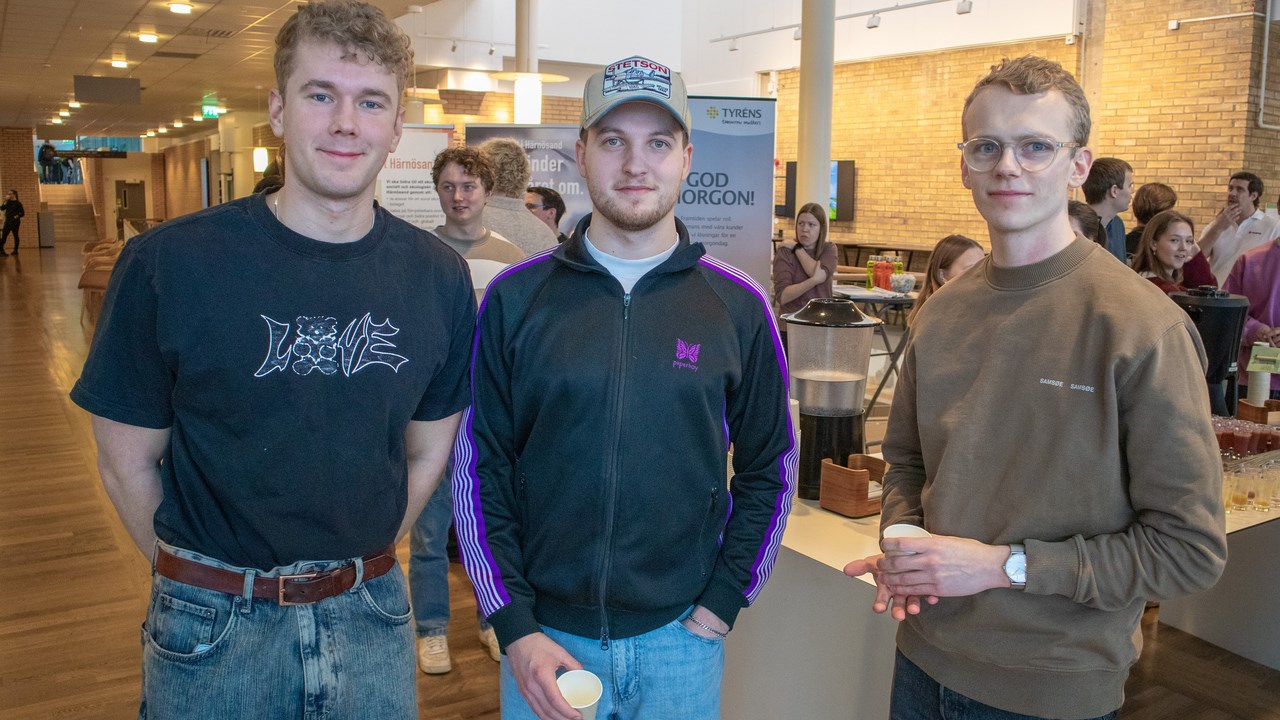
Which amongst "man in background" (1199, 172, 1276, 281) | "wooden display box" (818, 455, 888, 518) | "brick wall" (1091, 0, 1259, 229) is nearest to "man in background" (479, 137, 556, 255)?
"wooden display box" (818, 455, 888, 518)

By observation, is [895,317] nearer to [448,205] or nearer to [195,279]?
[448,205]

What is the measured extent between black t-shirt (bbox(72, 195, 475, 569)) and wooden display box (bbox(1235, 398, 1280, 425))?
9.42ft

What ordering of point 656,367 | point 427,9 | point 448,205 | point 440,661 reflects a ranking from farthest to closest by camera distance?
1. point 427,9
2. point 448,205
3. point 440,661
4. point 656,367

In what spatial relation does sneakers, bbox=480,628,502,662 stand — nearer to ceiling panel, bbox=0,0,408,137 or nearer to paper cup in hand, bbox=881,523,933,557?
paper cup in hand, bbox=881,523,933,557

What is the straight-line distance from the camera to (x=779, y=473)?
5.51 ft

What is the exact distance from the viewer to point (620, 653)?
157 centimetres

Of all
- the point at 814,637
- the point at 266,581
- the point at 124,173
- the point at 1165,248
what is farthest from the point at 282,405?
the point at 124,173

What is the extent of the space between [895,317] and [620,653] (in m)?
11.1

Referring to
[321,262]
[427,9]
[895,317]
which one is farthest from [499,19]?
[321,262]

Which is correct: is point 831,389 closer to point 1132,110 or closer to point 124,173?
point 1132,110

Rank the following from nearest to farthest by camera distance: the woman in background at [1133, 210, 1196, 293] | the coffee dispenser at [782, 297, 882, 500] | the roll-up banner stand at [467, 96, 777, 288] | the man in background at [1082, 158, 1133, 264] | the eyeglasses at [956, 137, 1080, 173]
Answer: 1. the eyeglasses at [956, 137, 1080, 173]
2. the coffee dispenser at [782, 297, 882, 500]
3. the woman in background at [1133, 210, 1196, 293]
4. the man in background at [1082, 158, 1133, 264]
5. the roll-up banner stand at [467, 96, 777, 288]

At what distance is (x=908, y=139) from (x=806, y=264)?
25.2ft

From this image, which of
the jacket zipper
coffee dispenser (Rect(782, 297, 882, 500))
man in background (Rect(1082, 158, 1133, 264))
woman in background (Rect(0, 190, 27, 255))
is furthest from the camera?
woman in background (Rect(0, 190, 27, 255))

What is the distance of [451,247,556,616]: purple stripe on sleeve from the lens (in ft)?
5.13
